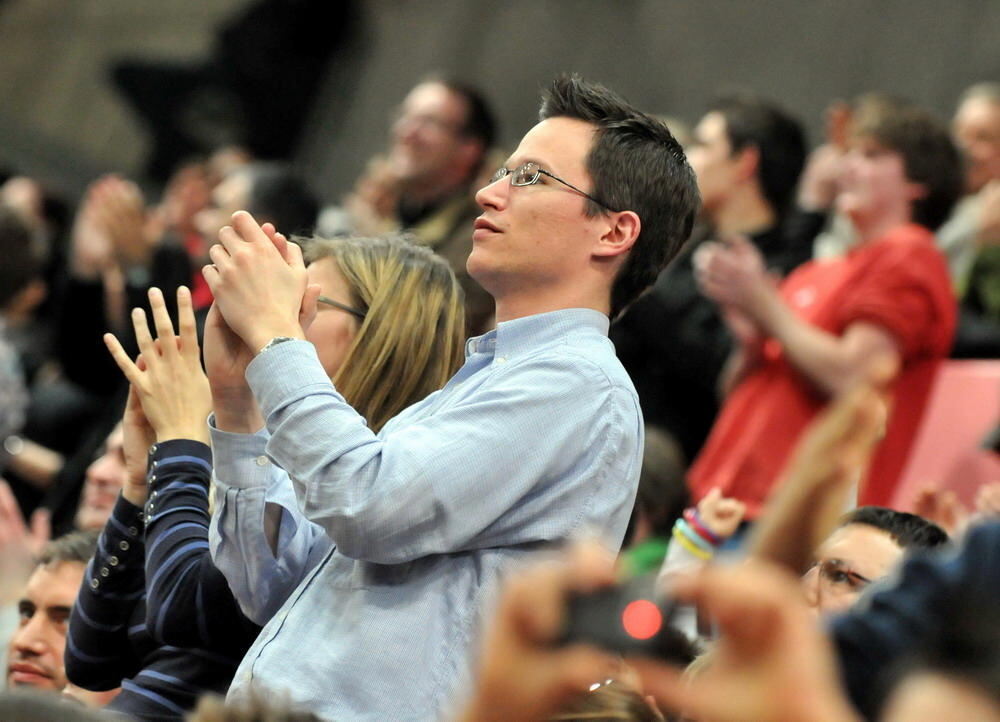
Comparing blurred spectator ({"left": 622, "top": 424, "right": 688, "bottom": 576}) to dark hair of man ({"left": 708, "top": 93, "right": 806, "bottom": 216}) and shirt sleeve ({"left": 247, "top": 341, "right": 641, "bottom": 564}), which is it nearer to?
dark hair of man ({"left": 708, "top": 93, "right": 806, "bottom": 216})

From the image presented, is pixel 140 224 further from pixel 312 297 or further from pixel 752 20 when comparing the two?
pixel 312 297

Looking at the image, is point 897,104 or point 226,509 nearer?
point 226,509

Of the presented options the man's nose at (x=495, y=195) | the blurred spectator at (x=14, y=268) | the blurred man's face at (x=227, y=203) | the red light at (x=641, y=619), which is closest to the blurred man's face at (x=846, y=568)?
the man's nose at (x=495, y=195)

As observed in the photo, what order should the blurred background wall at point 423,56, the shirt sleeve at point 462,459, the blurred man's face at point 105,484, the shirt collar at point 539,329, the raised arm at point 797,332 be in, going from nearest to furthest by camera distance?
the shirt sleeve at point 462,459
the shirt collar at point 539,329
the blurred man's face at point 105,484
the raised arm at point 797,332
the blurred background wall at point 423,56

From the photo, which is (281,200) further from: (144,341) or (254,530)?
(254,530)

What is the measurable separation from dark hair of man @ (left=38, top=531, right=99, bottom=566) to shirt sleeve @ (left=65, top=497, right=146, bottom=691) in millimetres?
573

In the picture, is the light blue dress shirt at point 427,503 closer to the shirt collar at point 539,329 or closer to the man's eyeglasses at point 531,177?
the shirt collar at point 539,329

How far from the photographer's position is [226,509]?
2.02m

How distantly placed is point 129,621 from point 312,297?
726 mm

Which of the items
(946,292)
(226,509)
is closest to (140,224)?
(946,292)

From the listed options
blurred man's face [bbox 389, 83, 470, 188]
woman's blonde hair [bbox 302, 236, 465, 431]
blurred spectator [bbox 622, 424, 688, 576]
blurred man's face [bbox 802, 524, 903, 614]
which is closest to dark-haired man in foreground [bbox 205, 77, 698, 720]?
woman's blonde hair [bbox 302, 236, 465, 431]

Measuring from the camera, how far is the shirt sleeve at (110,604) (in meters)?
2.33

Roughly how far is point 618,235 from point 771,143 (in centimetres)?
227

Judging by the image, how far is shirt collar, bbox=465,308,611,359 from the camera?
1979mm
